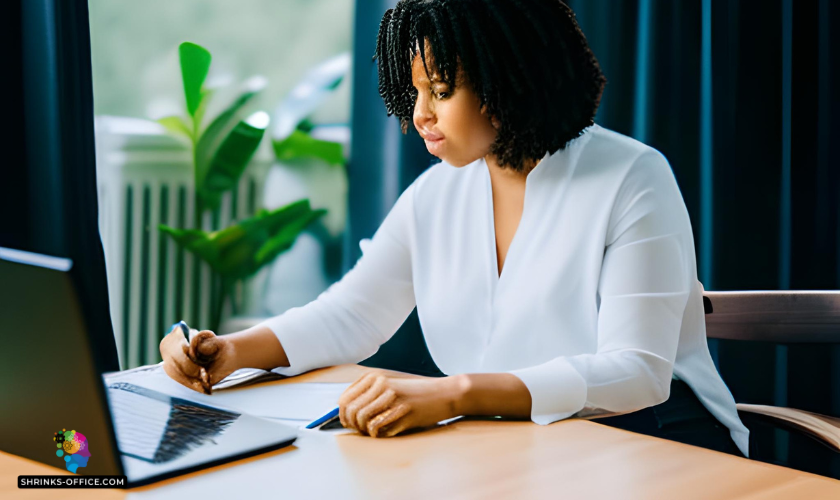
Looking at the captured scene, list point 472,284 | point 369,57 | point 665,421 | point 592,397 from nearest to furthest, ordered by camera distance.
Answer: point 592,397, point 665,421, point 472,284, point 369,57

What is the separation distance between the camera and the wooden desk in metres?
0.55

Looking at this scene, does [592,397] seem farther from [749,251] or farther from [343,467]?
[749,251]

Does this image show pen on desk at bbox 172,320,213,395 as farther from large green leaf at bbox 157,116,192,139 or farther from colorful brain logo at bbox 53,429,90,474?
large green leaf at bbox 157,116,192,139

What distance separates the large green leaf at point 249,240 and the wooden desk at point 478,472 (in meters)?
1.60

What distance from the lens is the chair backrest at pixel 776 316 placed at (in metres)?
1.18

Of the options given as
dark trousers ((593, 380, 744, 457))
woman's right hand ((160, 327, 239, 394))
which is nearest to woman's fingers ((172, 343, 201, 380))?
woman's right hand ((160, 327, 239, 394))

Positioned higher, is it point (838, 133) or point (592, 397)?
point (838, 133)

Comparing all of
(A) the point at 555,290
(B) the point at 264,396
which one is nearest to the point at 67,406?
(B) the point at 264,396

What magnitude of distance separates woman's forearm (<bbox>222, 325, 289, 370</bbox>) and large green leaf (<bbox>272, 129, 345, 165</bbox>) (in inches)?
53.4

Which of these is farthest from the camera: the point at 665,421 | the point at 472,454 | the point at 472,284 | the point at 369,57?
the point at 369,57

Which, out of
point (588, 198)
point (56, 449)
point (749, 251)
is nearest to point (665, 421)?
point (588, 198)

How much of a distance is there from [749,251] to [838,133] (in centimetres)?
37

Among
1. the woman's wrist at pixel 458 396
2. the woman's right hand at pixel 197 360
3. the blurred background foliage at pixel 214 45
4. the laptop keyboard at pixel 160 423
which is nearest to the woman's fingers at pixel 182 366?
the woman's right hand at pixel 197 360

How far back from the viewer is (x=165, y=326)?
2.32m
